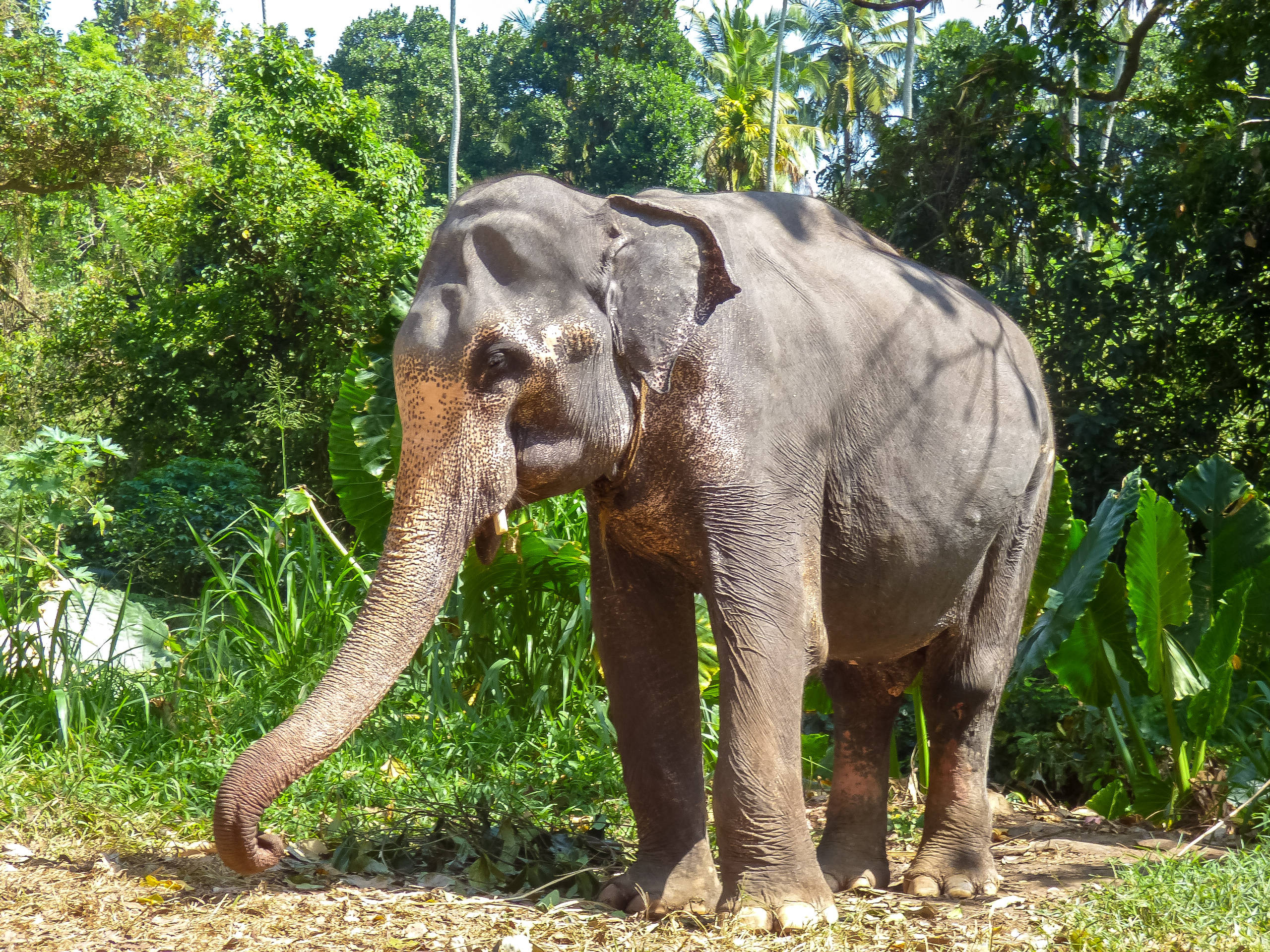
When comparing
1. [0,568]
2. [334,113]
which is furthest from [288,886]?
[334,113]

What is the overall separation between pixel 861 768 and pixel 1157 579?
1.85 metres

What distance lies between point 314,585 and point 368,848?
2356 mm

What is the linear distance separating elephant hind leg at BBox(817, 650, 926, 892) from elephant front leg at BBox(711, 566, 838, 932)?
3.17ft

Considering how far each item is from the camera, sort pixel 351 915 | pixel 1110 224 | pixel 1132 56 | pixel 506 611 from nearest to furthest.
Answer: pixel 351 915
pixel 506 611
pixel 1132 56
pixel 1110 224

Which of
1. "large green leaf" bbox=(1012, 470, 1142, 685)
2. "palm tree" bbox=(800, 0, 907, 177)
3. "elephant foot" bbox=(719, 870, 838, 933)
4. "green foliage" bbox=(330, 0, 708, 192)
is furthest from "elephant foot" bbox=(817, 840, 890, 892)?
"palm tree" bbox=(800, 0, 907, 177)

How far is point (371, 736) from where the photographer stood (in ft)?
17.7

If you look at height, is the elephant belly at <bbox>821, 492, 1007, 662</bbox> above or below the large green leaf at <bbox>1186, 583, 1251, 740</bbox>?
above

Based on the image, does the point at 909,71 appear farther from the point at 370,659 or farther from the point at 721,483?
the point at 370,659

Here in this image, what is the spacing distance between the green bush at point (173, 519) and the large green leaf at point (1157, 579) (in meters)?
7.21

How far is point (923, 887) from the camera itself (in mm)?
3969

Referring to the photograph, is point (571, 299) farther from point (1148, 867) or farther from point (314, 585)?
point (314, 585)

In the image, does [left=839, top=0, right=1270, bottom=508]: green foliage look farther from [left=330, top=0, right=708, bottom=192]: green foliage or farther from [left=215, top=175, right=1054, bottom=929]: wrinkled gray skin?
[left=330, top=0, right=708, bottom=192]: green foliage

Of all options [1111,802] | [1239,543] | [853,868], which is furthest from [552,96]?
[853,868]

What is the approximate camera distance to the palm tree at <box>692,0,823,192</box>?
29.4m
